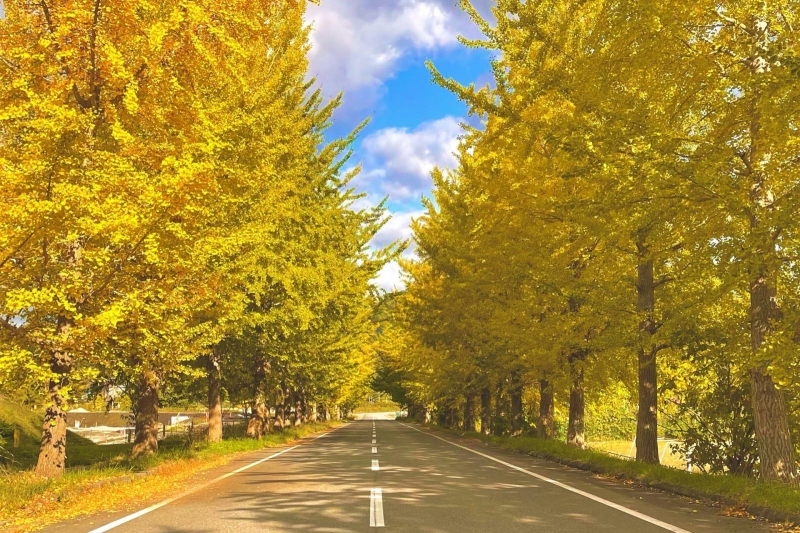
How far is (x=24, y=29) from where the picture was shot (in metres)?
9.28

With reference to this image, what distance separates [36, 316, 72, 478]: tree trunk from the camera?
30.5 ft

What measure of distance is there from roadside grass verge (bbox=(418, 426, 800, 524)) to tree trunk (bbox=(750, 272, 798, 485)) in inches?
13.1

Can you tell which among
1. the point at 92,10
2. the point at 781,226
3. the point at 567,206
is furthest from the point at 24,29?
the point at 781,226

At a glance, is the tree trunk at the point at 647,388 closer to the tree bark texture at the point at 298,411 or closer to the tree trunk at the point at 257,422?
the tree trunk at the point at 257,422

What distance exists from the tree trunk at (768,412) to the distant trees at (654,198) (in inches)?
0.8

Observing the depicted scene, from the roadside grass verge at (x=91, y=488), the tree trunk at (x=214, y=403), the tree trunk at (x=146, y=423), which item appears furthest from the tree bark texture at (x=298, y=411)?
the roadside grass verge at (x=91, y=488)

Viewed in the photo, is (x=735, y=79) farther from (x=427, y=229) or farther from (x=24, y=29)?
(x=427, y=229)

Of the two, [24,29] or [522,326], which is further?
[522,326]

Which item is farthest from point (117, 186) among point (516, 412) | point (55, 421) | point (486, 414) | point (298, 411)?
point (298, 411)

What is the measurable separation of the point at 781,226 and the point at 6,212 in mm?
9980

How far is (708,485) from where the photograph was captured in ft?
28.4

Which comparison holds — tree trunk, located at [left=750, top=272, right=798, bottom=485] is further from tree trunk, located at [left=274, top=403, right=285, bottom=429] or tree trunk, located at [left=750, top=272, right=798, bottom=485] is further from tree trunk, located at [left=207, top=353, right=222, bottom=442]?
tree trunk, located at [left=274, top=403, right=285, bottom=429]

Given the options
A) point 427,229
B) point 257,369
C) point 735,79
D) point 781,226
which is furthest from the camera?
point 427,229

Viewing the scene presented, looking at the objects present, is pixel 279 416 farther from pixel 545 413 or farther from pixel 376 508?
pixel 376 508
